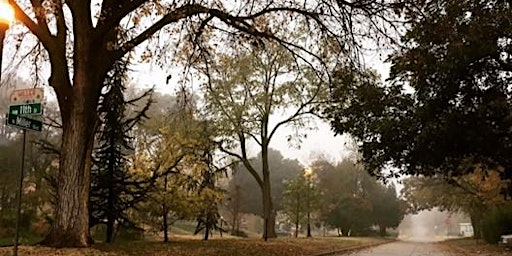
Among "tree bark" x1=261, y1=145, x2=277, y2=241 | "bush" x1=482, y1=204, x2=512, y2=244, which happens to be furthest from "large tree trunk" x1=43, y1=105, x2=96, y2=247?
"bush" x1=482, y1=204, x2=512, y2=244

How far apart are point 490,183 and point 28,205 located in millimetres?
27963

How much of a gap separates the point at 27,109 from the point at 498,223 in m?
31.5

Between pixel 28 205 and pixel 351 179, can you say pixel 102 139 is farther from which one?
pixel 351 179

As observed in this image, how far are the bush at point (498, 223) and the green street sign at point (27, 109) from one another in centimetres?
2981

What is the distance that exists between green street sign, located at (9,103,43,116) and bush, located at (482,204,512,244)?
29.8 meters

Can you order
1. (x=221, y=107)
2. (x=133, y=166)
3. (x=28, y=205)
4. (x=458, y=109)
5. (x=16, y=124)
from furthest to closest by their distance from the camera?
(x=28, y=205), (x=221, y=107), (x=133, y=166), (x=458, y=109), (x=16, y=124)

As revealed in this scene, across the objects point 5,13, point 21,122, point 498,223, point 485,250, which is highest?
point 5,13

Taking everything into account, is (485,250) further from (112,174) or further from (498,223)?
(112,174)

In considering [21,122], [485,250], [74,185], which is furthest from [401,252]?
[21,122]

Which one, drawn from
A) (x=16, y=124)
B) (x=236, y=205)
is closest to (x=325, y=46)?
(x=16, y=124)

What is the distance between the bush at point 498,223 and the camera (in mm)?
31484

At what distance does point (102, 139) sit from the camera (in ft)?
66.3

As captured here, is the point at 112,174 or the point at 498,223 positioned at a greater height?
the point at 112,174

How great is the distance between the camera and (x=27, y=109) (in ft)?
25.7
